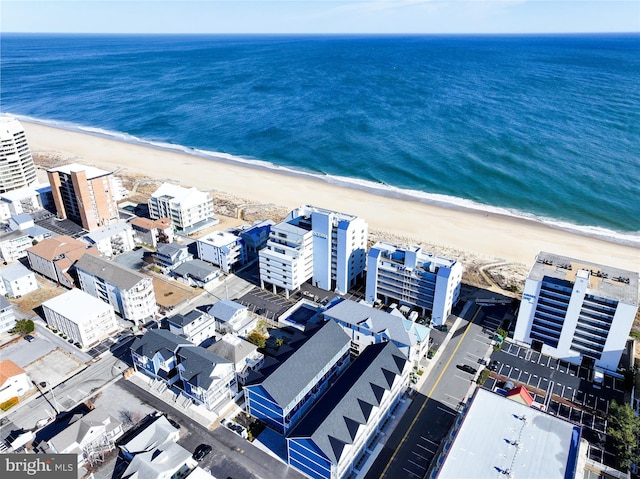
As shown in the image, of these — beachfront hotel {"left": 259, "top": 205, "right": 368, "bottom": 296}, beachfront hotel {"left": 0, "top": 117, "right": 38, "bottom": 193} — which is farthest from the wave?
beachfront hotel {"left": 0, "top": 117, "right": 38, "bottom": 193}

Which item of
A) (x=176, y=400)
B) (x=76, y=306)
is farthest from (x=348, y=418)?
(x=76, y=306)

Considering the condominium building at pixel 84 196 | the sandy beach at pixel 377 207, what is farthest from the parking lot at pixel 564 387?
the condominium building at pixel 84 196

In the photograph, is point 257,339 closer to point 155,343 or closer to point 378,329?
point 155,343

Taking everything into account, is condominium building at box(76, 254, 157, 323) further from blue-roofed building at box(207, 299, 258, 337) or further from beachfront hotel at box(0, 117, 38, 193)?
beachfront hotel at box(0, 117, 38, 193)

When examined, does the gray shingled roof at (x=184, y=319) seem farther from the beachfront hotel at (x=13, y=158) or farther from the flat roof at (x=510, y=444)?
the beachfront hotel at (x=13, y=158)

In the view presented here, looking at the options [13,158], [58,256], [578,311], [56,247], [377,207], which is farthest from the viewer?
[377,207]
